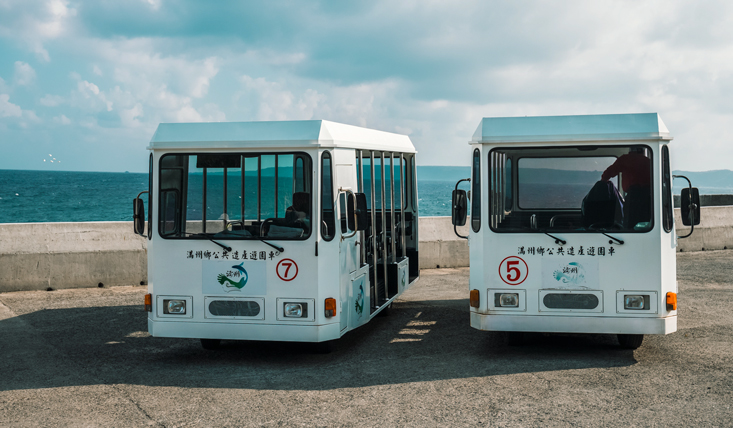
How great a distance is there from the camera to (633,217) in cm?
655

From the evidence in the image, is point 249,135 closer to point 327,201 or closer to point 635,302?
point 327,201

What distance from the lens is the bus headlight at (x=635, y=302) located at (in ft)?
21.2

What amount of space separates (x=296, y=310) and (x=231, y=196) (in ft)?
4.42

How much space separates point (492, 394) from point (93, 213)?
66.3m

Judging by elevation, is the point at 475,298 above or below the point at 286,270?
below

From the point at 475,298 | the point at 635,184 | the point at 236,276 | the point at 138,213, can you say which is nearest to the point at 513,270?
the point at 475,298

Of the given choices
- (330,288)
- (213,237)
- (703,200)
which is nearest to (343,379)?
(330,288)

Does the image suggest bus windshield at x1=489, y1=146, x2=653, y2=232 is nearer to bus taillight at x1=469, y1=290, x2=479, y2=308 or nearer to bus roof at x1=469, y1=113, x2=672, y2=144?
bus roof at x1=469, y1=113, x2=672, y2=144

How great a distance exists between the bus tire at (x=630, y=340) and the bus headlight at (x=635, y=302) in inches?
29.3

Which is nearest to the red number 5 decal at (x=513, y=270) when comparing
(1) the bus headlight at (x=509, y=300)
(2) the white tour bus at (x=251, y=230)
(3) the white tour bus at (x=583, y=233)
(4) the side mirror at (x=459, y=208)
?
(3) the white tour bus at (x=583, y=233)

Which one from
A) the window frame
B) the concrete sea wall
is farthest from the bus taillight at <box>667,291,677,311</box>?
the concrete sea wall

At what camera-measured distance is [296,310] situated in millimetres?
6590

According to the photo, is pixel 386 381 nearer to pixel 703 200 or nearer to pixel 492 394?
pixel 492 394

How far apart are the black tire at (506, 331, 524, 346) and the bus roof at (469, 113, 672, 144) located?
216 cm
